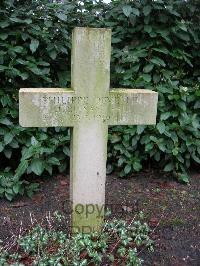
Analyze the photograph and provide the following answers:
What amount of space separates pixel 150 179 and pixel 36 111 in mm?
1780

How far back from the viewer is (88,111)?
2.91 m

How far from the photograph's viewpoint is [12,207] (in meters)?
3.58

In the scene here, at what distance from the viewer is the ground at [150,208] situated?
3.02 m

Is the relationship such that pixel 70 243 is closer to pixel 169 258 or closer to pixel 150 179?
pixel 169 258

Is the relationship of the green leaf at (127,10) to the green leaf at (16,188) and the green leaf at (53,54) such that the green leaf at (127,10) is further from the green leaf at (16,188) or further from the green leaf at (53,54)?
the green leaf at (16,188)

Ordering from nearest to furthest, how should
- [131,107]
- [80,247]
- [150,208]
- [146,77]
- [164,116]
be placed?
[80,247]
[131,107]
[150,208]
[164,116]
[146,77]

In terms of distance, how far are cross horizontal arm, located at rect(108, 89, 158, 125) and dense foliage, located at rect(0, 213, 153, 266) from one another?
778mm

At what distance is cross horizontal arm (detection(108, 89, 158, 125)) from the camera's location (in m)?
2.97

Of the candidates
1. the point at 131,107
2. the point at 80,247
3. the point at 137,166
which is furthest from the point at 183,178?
the point at 80,247

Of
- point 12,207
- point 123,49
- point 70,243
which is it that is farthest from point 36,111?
point 123,49

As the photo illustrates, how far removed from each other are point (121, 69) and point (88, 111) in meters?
1.43

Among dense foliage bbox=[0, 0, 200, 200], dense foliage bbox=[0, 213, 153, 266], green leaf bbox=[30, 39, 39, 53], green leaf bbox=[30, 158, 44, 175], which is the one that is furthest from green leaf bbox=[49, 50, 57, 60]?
dense foliage bbox=[0, 213, 153, 266]

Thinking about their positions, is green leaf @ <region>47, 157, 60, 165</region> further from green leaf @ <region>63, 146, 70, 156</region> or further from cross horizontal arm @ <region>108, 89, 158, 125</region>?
cross horizontal arm @ <region>108, 89, 158, 125</region>

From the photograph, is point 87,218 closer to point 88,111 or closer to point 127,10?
point 88,111
